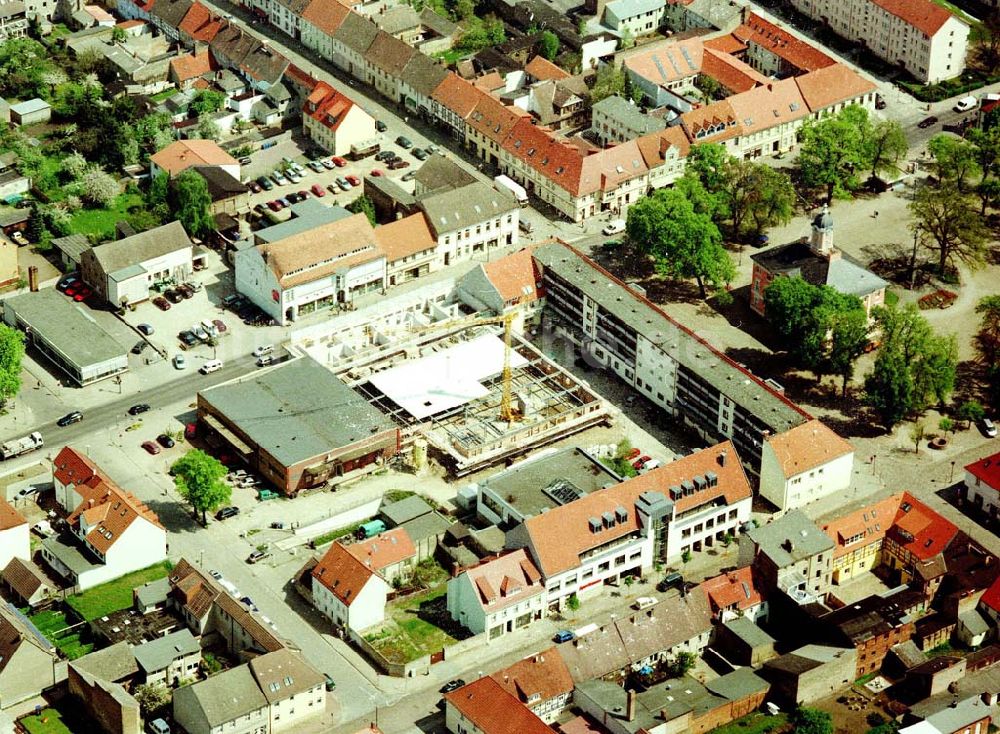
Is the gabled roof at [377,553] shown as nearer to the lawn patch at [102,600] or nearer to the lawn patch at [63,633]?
the lawn patch at [102,600]

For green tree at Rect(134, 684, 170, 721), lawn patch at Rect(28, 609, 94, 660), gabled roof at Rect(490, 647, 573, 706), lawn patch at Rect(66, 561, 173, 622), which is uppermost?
gabled roof at Rect(490, 647, 573, 706)

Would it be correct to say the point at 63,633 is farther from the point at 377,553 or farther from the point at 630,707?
the point at 630,707

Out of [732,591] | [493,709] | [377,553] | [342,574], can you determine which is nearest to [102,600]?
[342,574]

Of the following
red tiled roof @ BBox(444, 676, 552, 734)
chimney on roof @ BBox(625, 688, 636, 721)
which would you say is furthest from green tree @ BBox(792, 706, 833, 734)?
red tiled roof @ BBox(444, 676, 552, 734)

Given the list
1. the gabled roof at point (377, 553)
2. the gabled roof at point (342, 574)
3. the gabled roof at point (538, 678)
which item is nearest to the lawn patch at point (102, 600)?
the gabled roof at point (342, 574)

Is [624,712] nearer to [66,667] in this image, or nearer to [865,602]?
[865,602]

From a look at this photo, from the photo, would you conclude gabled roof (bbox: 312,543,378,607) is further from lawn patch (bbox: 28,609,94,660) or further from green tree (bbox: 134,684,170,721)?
lawn patch (bbox: 28,609,94,660)
